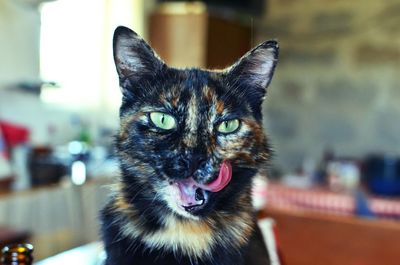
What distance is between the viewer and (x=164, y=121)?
596 mm

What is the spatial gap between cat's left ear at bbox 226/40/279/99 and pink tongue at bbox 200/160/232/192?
120 millimetres

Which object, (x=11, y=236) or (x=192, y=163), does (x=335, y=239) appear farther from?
(x=192, y=163)

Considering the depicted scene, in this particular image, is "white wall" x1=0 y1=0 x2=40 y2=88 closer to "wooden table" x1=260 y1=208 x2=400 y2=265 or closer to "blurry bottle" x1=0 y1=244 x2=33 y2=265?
"wooden table" x1=260 y1=208 x2=400 y2=265

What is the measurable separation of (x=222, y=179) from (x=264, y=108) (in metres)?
1.22

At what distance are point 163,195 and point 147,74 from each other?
0.16m

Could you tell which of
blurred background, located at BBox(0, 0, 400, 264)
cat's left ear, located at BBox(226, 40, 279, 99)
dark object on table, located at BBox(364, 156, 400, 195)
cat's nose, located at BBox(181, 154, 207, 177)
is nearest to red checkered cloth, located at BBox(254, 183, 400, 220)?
blurred background, located at BBox(0, 0, 400, 264)

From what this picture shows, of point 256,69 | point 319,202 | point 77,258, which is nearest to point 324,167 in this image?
point 319,202

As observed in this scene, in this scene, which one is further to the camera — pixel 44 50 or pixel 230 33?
pixel 230 33

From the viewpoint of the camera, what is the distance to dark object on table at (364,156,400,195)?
2922 mm

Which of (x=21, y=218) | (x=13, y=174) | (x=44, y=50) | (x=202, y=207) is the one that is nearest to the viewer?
(x=202, y=207)

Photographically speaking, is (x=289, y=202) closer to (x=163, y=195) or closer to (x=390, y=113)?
(x=390, y=113)

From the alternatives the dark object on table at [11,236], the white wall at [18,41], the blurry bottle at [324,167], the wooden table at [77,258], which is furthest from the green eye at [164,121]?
the blurry bottle at [324,167]

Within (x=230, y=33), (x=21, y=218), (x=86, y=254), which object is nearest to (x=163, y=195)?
(x=86, y=254)

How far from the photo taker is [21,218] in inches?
79.8
